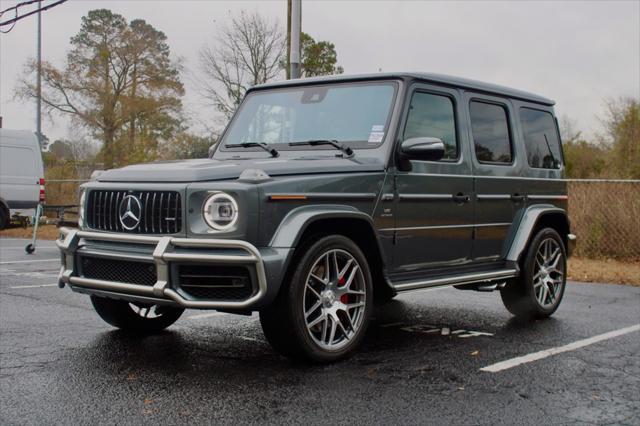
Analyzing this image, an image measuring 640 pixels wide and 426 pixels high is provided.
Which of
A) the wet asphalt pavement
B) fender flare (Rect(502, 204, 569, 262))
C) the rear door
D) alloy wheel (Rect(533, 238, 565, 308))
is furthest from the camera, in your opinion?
alloy wheel (Rect(533, 238, 565, 308))

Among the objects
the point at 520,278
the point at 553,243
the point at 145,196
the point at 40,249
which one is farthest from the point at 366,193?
the point at 40,249

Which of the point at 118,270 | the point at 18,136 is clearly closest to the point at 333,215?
the point at 118,270

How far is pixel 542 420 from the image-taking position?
3.99m

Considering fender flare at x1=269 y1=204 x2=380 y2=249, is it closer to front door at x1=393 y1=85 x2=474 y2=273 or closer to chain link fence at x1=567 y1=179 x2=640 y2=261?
front door at x1=393 y1=85 x2=474 y2=273

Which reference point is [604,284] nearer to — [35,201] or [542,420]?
[542,420]

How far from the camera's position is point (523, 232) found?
6.93m

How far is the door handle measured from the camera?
6.25 m

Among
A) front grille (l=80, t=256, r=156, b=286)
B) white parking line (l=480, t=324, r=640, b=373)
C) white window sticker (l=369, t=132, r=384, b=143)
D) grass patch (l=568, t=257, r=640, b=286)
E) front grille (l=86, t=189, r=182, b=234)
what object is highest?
white window sticker (l=369, t=132, r=384, b=143)

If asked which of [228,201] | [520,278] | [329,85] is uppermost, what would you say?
[329,85]

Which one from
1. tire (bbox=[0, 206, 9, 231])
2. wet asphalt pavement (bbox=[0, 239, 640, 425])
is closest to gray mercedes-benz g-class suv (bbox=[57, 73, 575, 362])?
wet asphalt pavement (bbox=[0, 239, 640, 425])

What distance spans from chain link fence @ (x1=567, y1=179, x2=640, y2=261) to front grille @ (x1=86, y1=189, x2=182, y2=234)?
31.9ft

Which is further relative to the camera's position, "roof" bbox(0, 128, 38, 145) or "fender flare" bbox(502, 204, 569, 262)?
"roof" bbox(0, 128, 38, 145)

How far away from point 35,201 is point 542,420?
16.1 metres

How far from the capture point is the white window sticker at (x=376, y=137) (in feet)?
18.7
